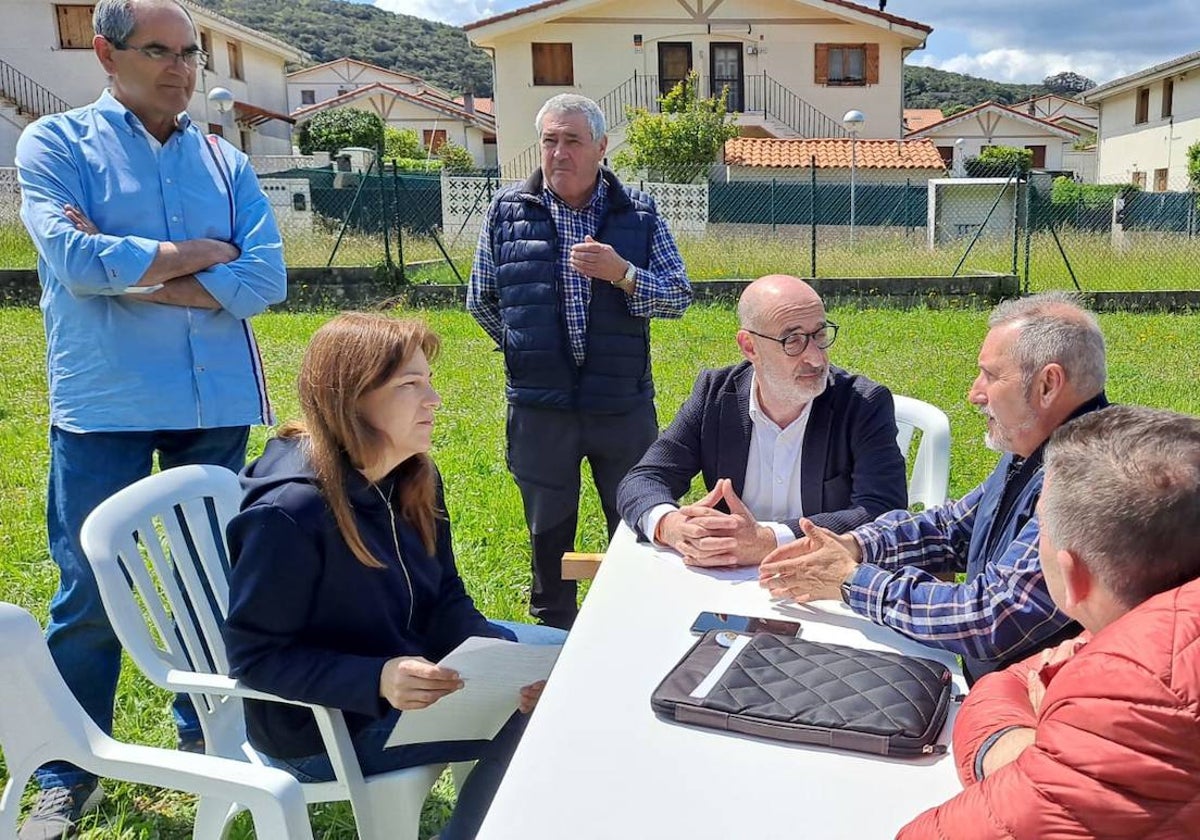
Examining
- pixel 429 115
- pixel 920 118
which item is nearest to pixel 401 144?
pixel 429 115

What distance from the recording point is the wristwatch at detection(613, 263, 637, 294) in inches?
127

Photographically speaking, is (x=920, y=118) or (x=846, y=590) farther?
(x=920, y=118)

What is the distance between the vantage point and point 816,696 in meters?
1.50

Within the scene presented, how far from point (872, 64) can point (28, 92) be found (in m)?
22.0

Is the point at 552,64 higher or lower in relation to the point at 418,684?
higher

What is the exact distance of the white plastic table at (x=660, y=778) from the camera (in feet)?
4.08

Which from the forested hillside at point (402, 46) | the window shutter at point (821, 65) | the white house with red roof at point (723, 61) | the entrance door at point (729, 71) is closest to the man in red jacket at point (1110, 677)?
the white house with red roof at point (723, 61)

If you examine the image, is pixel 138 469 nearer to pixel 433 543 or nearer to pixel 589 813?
pixel 433 543

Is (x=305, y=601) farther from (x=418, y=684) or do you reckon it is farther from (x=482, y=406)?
(x=482, y=406)

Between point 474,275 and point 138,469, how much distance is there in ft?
4.70

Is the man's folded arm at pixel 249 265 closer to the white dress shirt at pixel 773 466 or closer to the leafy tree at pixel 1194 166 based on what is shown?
the white dress shirt at pixel 773 466

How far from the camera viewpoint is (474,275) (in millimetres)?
3539

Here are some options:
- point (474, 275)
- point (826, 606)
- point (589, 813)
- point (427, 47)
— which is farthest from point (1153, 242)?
point (427, 47)

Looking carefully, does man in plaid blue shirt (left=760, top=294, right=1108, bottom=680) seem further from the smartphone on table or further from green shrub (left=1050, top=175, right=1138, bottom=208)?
green shrub (left=1050, top=175, right=1138, bottom=208)
